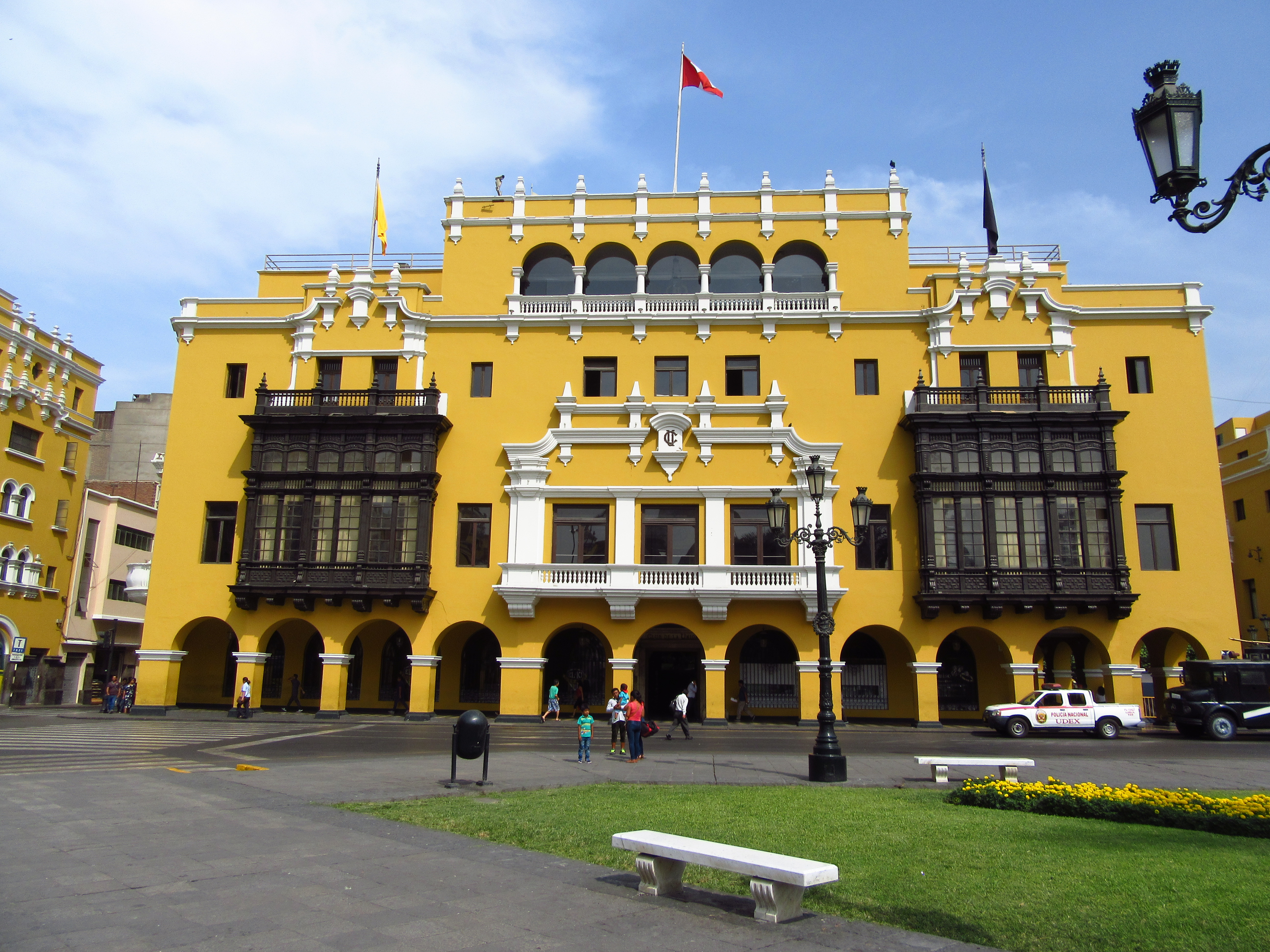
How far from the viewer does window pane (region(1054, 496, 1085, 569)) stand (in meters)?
30.1

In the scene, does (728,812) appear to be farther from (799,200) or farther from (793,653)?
(799,200)

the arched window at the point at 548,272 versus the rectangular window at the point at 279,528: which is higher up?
the arched window at the point at 548,272

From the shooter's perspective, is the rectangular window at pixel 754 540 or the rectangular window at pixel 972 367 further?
the rectangular window at pixel 972 367

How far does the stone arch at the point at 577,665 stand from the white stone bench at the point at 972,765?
1841cm

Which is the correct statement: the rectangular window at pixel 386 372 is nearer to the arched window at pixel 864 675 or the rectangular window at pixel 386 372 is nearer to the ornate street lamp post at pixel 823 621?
the ornate street lamp post at pixel 823 621

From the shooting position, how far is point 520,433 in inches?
1308

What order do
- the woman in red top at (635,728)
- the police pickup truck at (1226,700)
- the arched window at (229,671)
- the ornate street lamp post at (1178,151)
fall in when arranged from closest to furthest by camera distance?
the ornate street lamp post at (1178,151) → the woman in red top at (635,728) → the police pickup truck at (1226,700) → the arched window at (229,671)

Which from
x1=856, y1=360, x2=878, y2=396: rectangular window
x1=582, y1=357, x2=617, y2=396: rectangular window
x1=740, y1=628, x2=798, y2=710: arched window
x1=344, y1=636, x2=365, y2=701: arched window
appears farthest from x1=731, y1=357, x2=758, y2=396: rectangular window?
x1=344, y1=636, x2=365, y2=701: arched window

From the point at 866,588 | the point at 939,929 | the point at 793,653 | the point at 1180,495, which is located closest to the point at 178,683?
the point at 793,653

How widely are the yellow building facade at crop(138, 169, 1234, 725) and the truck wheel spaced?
9.87 ft

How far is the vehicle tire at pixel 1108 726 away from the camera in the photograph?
88.5ft

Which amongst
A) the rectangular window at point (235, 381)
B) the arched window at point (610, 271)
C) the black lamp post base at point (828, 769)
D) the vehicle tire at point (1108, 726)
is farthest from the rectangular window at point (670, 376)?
the black lamp post base at point (828, 769)

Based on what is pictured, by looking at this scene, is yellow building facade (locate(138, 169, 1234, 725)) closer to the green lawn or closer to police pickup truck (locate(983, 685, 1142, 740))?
police pickup truck (locate(983, 685, 1142, 740))

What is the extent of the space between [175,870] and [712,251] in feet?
97.5
